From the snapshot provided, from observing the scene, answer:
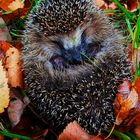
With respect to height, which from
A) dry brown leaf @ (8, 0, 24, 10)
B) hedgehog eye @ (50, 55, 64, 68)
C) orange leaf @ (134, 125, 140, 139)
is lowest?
orange leaf @ (134, 125, 140, 139)

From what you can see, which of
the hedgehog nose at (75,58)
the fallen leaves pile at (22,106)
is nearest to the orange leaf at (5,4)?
the fallen leaves pile at (22,106)

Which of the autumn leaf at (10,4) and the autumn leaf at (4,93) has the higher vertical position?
the autumn leaf at (10,4)

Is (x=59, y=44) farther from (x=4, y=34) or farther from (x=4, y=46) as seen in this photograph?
(x=4, y=34)

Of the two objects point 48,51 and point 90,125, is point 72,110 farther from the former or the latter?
point 48,51

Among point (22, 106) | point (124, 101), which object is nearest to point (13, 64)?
point (22, 106)

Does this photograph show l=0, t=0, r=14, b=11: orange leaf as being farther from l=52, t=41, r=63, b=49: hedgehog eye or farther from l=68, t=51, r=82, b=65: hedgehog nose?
l=68, t=51, r=82, b=65: hedgehog nose

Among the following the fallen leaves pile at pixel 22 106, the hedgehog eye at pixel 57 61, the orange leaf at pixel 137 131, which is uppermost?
the hedgehog eye at pixel 57 61

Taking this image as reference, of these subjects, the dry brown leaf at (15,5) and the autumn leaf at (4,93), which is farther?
the dry brown leaf at (15,5)

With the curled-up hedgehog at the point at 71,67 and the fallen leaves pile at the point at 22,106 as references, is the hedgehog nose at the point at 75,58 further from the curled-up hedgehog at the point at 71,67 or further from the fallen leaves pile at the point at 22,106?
the fallen leaves pile at the point at 22,106

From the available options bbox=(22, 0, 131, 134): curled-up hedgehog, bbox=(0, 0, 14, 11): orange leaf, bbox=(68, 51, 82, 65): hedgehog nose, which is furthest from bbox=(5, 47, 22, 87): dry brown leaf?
bbox=(0, 0, 14, 11): orange leaf
